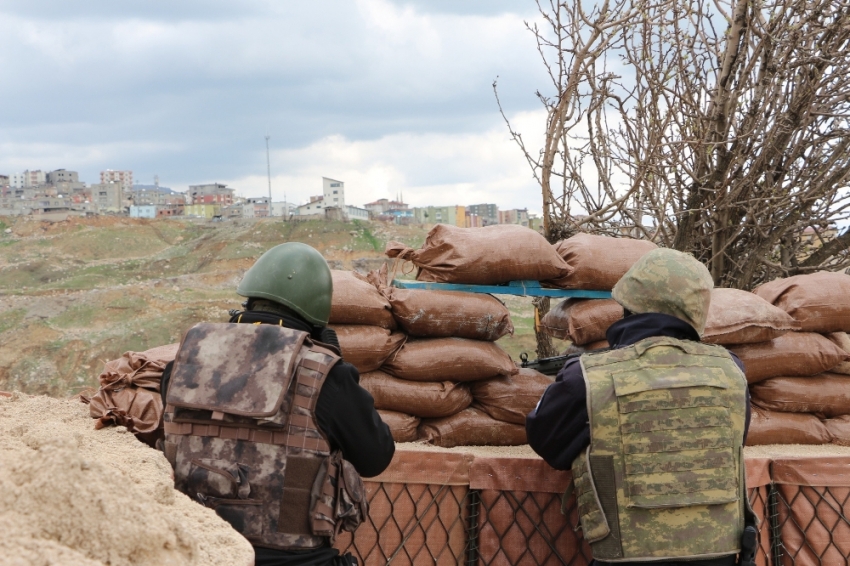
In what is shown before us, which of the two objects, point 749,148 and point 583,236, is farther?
point 749,148

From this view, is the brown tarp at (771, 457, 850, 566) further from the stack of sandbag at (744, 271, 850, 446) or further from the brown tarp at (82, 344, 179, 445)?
the brown tarp at (82, 344, 179, 445)

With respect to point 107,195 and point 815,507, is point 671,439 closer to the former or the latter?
point 815,507

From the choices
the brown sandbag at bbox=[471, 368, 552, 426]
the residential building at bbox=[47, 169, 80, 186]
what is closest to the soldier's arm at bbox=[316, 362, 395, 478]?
the brown sandbag at bbox=[471, 368, 552, 426]

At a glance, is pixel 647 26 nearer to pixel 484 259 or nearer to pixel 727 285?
pixel 727 285

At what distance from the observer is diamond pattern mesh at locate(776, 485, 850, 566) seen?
3.46 m

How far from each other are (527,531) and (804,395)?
1.63m

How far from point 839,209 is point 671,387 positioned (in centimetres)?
361

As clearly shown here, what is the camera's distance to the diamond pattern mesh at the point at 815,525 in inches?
136

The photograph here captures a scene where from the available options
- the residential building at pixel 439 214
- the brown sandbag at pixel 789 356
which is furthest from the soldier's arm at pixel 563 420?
the residential building at pixel 439 214

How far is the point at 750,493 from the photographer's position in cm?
339

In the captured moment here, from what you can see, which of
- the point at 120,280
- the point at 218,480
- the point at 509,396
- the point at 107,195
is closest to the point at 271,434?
the point at 218,480

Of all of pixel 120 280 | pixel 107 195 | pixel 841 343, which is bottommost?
pixel 120 280

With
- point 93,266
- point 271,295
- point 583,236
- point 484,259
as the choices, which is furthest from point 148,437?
point 93,266

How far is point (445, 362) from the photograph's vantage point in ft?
12.3
